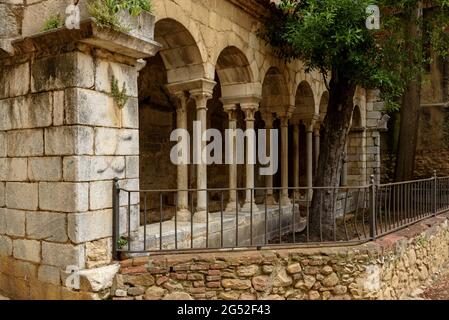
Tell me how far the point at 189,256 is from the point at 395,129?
36.2 ft

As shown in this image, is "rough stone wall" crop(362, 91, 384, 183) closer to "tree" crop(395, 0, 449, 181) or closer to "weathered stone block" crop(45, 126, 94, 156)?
"tree" crop(395, 0, 449, 181)

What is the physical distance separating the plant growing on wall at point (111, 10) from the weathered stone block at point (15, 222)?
1.90m

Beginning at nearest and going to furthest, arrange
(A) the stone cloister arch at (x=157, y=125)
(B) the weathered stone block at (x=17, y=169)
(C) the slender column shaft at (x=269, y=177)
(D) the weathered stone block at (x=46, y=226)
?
1. (D) the weathered stone block at (x=46, y=226)
2. (B) the weathered stone block at (x=17, y=169)
3. (A) the stone cloister arch at (x=157, y=125)
4. (C) the slender column shaft at (x=269, y=177)

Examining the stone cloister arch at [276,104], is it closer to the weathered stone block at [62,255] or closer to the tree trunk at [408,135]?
the tree trunk at [408,135]

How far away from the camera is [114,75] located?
3592 millimetres

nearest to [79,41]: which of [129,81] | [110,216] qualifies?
[129,81]

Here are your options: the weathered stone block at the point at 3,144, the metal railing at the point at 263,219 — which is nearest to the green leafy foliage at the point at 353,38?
the metal railing at the point at 263,219

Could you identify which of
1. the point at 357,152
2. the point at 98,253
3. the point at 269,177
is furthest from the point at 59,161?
the point at 357,152

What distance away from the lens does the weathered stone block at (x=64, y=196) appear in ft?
10.8

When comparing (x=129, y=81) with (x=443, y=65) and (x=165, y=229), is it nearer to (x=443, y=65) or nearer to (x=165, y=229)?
(x=165, y=229)

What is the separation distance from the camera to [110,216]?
3584 mm

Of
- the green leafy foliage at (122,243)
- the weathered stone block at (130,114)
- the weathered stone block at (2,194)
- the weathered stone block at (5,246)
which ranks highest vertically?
the weathered stone block at (130,114)

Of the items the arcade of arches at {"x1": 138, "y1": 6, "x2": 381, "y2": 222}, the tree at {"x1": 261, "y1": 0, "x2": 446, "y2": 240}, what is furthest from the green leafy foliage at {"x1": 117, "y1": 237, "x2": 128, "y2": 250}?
the tree at {"x1": 261, "y1": 0, "x2": 446, "y2": 240}

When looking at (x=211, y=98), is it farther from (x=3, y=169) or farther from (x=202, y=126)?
(x=3, y=169)
